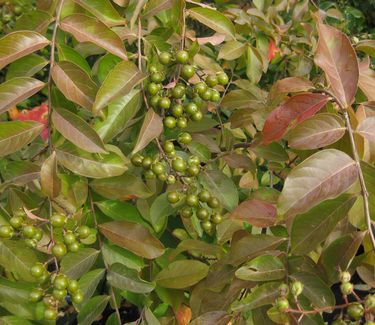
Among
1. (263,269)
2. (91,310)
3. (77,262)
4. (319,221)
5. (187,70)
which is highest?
(187,70)

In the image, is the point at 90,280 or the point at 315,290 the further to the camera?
the point at 90,280

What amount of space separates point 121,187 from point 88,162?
0.12m

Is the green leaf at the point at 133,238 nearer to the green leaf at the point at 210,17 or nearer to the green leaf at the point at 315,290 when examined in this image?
the green leaf at the point at 315,290

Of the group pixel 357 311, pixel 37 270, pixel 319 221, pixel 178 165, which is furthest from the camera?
pixel 178 165

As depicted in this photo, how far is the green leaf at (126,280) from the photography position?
1026 millimetres

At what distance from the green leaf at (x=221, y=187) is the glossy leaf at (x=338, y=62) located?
1.14 ft

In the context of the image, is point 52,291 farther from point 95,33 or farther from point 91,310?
point 95,33

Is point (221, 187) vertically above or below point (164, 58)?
below

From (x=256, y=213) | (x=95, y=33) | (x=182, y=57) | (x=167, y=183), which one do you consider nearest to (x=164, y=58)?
(x=182, y=57)

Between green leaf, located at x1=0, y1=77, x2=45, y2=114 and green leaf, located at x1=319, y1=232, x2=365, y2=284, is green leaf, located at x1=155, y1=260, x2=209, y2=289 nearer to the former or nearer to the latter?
green leaf, located at x1=319, y1=232, x2=365, y2=284

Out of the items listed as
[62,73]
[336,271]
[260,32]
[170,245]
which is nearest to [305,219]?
[336,271]

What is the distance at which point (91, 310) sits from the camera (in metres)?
1.10

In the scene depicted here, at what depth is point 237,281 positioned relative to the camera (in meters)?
0.95

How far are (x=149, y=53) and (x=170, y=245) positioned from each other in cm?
55
